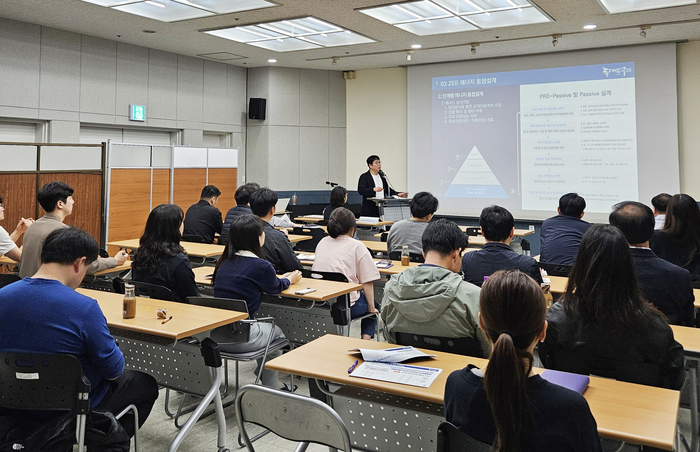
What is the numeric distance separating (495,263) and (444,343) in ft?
3.32

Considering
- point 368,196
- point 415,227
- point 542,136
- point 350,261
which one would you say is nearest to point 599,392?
point 350,261

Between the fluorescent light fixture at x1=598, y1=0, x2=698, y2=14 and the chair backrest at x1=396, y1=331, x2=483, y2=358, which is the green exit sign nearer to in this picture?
the fluorescent light fixture at x1=598, y1=0, x2=698, y2=14

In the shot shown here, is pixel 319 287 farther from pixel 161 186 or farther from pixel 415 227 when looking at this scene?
pixel 161 186

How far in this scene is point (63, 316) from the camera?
6.81 ft

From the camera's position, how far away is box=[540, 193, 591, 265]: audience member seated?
442 centimetres

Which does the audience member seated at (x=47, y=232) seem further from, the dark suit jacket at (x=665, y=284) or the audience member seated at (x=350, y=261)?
the dark suit jacket at (x=665, y=284)

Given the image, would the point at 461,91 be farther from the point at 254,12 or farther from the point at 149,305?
the point at 149,305

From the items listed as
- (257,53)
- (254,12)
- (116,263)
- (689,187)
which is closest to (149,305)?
(116,263)

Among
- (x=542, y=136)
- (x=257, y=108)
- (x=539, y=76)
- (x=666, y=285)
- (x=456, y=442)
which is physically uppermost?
(x=539, y=76)

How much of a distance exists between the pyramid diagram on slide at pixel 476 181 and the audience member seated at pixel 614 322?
7.25 metres

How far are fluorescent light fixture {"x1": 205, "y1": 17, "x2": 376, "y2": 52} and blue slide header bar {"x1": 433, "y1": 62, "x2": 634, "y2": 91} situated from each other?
197 centimetres

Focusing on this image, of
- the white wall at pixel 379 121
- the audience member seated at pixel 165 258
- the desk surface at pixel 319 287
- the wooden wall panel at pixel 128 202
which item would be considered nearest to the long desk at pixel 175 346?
the audience member seated at pixel 165 258

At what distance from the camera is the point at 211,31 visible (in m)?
7.61

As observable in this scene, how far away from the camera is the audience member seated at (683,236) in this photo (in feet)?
12.5
